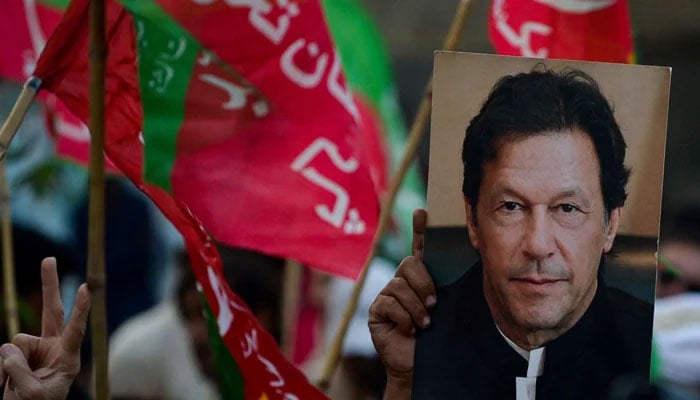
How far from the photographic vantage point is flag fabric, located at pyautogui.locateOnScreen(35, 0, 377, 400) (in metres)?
2.91

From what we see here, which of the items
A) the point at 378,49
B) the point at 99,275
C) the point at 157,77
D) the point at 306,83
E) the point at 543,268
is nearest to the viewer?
the point at 543,268

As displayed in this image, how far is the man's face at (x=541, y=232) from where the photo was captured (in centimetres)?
222

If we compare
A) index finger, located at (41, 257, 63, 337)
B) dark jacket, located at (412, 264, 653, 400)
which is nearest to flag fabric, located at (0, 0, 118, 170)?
index finger, located at (41, 257, 63, 337)

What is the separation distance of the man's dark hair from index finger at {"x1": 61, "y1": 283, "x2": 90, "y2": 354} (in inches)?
28.9

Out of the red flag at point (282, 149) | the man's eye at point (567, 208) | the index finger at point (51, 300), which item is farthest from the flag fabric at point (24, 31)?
the man's eye at point (567, 208)

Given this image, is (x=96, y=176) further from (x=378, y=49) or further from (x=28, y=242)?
(x=378, y=49)

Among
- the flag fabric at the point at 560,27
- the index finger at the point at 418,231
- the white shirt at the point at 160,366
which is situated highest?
the flag fabric at the point at 560,27

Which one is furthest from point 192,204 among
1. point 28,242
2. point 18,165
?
point 28,242

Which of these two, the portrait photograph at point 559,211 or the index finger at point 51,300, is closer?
the portrait photograph at point 559,211

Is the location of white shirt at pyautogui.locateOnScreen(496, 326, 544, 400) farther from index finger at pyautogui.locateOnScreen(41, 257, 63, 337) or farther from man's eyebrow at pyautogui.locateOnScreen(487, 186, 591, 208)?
index finger at pyautogui.locateOnScreen(41, 257, 63, 337)

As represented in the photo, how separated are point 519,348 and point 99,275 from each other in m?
0.86

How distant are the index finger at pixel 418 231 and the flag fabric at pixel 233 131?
A: 0.57 meters

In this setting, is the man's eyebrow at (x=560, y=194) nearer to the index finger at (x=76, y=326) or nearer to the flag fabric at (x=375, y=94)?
the index finger at (x=76, y=326)

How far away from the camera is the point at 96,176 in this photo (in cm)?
278
